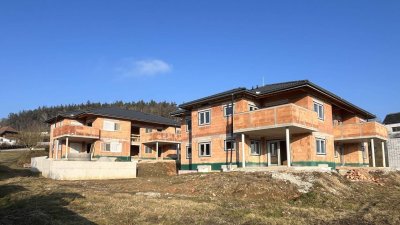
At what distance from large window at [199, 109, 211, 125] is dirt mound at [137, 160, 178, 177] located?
→ 7939mm

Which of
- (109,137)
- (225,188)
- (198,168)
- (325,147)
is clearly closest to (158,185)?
(225,188)

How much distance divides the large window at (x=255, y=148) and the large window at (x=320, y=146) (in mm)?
4826

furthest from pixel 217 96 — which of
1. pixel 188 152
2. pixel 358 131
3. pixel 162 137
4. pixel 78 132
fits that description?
pixel 78 132

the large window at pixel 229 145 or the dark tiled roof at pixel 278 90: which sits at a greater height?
the dark tiled roof at pixel 278 90

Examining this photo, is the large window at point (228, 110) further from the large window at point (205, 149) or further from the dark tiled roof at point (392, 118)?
the dark tiled roof at point (392, 118)

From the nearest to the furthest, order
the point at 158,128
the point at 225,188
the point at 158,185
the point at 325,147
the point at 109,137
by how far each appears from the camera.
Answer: the point at 225,188 < the point at 158,185 < the point at 325,147 < the point at 109,137 < the point at 158,128

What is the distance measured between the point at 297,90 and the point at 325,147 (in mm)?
5869

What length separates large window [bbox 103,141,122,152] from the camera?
149 feet

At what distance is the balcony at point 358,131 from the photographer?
111 feet

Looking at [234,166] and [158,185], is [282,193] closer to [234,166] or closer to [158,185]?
[158,185]

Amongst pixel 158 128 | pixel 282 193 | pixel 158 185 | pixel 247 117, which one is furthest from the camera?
pixel 158 128

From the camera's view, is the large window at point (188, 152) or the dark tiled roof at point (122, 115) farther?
the dark tiled roof at point (122, 115)

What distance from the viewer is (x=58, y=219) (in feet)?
37.6

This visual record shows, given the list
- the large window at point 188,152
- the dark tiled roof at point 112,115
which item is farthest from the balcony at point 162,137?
the large window at point 188,152
